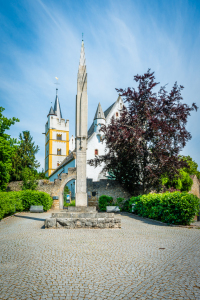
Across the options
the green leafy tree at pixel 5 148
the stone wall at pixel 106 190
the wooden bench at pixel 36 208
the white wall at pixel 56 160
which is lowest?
the wooden bench at pixel 36 208

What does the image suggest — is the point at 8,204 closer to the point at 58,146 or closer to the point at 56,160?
the point at 56,160

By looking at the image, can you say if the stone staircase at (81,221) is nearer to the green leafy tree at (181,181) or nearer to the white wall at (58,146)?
the green leafy tree at (181,181)

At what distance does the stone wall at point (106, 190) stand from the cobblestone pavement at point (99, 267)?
13.0 metres

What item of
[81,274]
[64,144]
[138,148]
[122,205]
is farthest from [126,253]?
[64,144]

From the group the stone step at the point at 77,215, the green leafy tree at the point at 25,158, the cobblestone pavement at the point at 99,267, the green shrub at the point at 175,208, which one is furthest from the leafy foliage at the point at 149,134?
the green leafy tree at the point at 25,158

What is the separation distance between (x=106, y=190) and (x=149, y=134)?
6788 millimetres

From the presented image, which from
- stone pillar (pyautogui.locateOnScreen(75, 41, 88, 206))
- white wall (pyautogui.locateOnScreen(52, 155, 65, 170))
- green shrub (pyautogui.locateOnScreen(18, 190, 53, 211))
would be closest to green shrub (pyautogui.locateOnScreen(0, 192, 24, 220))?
green shrub (pyautogui.locateOnScreen(18, 190, 53, 211))

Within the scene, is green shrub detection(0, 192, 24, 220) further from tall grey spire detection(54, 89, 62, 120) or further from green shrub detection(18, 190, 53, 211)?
tall grey spire detection(54, 89, 62, 120)

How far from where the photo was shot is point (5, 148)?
63.4 ft

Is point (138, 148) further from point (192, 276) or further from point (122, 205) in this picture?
point (192, 276)

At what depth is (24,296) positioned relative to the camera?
3395 mm

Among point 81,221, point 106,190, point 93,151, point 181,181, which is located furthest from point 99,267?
point 93,151

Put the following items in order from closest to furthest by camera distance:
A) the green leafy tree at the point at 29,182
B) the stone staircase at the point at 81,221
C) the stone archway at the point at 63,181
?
the stone staircase at the point at 81,221, the green leafy tree at the point at 29,182, the stone archway at the point at 63,181

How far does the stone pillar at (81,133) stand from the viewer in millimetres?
11195
